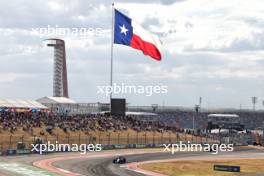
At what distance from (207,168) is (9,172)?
59.1ft

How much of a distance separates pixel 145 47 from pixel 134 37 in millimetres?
2458

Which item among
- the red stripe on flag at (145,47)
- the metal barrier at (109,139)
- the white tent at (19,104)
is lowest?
the metal barrier at (109,139)

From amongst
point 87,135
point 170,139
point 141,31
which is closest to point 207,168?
point 141,31

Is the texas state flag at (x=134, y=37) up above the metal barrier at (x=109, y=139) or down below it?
above

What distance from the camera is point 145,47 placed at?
4022cm

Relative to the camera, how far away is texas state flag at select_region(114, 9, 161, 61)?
3959 cm

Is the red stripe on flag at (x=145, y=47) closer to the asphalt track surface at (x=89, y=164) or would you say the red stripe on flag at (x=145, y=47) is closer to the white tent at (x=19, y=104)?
the asphalt track surface at (x=89, y=164)

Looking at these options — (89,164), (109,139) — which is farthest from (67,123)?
(89,164)

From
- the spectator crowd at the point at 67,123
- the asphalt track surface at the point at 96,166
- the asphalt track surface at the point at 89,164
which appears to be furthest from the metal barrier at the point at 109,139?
the asphalt track surface at the point at 96,166

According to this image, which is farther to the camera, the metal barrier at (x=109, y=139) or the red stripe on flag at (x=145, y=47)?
the metal barrier at (x=109, y=139)

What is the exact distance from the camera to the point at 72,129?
2906 inches

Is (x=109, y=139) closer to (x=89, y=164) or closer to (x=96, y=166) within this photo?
(x=89, y=164)

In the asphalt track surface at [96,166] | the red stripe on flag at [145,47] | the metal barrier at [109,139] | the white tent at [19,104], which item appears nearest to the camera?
the red stripe on flag at [145,47]

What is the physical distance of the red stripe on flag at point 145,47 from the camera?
128 feet
